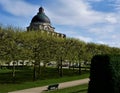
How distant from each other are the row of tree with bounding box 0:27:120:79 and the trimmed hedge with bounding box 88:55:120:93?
24548 millimetres

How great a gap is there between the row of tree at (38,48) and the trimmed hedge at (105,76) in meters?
24.5

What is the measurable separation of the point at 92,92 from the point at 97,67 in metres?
1.43

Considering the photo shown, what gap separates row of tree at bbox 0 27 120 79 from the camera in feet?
148

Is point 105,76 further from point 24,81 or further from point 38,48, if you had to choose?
point 38,48

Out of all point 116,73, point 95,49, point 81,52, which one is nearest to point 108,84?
point 116,73

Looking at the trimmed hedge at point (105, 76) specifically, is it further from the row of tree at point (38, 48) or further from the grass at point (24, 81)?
the row of tree at point (38, 48)

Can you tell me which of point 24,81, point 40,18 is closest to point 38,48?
point 24,81

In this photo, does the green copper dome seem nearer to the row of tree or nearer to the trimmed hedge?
the row of tree

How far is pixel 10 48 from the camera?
45.1 metres

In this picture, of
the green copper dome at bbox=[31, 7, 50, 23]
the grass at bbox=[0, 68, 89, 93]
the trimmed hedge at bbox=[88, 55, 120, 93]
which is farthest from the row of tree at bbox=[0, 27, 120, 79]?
the green copper dome at bbox=[31, 7, 50, 23]

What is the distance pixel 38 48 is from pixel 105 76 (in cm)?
3082

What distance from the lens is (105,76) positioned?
20359 millimetres

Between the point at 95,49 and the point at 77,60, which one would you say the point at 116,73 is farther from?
the point at 95,49

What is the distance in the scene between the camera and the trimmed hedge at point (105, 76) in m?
20.3
